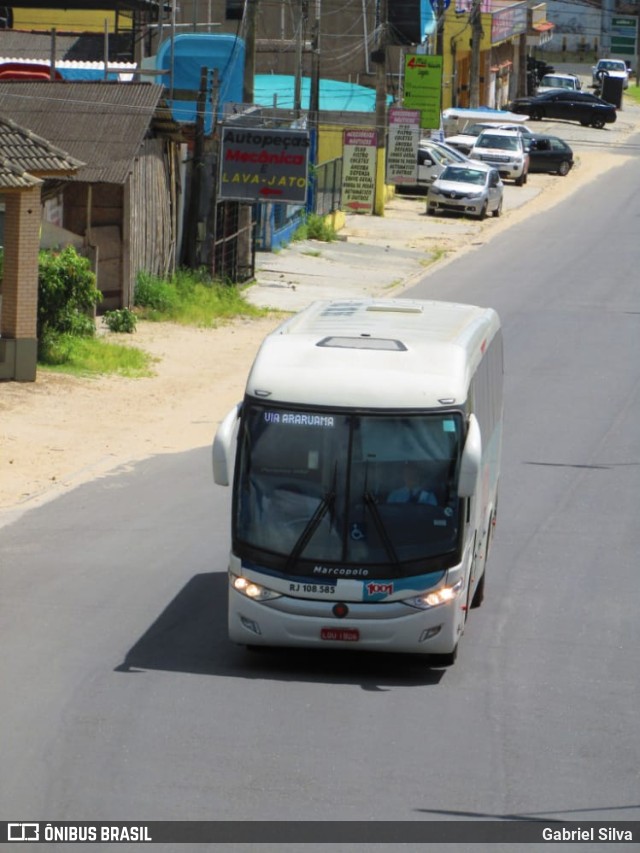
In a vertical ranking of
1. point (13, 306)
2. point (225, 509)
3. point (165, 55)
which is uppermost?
point (165, 55)

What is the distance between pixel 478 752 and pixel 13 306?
13776 mm

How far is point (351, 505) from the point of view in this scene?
11.3 metres

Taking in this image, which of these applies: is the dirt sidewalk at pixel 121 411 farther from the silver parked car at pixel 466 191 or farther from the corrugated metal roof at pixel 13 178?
the silver parked car at pixel 466 191

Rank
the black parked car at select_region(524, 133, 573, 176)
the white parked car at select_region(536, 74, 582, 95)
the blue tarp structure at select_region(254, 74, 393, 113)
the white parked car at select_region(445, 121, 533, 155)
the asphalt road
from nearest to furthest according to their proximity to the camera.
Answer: the asphalt road, the blue tarp structure at select_region(254, 74, 393, 113), the black parked car at select_region(524, 133, 573, 176), the white parked car at select_region(445, 121, 533, 155), the white parked car at select_region(536, 74, 582, 95)

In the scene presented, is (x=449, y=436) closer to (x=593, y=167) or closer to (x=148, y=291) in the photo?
(x=148, y=291)

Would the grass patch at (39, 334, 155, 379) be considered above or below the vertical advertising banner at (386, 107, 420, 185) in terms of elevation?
below

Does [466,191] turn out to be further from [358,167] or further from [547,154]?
[547,154]

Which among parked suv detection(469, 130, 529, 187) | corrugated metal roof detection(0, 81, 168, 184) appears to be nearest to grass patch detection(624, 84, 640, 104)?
parked suv detection(469, 130, 529, 187)

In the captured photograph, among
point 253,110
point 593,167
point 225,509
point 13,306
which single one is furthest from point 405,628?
point 593,167

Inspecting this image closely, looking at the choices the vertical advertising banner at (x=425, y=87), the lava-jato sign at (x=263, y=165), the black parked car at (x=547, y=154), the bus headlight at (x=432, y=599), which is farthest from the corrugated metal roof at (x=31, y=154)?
the black parked car at (x=547, y=154)

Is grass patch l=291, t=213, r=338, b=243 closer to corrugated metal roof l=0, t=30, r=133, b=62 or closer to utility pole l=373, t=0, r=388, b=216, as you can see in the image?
utility pole l=373, t=0, r=388, b=216

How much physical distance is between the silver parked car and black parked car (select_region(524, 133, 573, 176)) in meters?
10.5

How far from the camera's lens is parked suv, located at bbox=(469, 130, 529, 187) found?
52.4 metres

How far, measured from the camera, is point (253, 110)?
3409 cm
